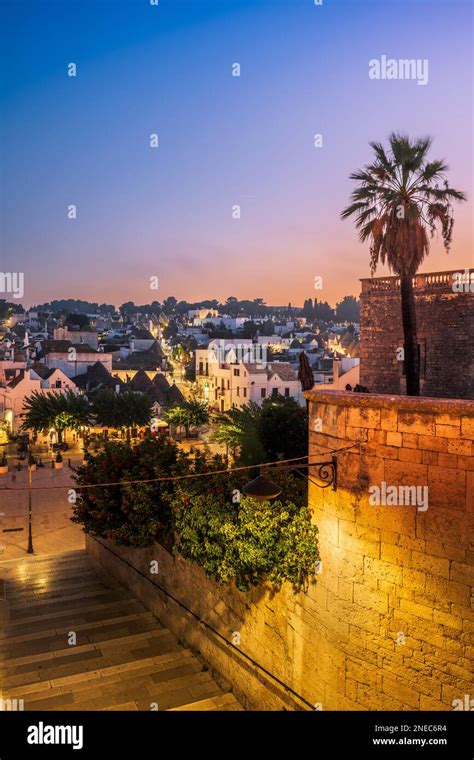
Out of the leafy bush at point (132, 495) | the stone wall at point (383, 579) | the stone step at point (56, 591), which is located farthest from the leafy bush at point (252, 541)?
the stone step at point (56, 591)

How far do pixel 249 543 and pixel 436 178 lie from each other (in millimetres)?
14840

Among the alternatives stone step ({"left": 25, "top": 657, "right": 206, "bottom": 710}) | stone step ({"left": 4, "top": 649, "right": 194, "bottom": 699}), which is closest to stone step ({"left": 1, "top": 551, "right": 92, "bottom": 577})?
stone step ({"left": 4, "top": 649, "right": 194, "bottom": 699})

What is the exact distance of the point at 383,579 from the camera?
6934 millimetres

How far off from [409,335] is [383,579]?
12.4m

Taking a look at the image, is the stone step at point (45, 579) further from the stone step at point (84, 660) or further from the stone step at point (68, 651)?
the stone step at point (84, 660)

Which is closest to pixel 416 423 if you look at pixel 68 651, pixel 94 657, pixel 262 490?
pixel 262 490

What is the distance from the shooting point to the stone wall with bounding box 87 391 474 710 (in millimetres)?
6270

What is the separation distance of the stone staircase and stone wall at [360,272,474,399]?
42.2ft

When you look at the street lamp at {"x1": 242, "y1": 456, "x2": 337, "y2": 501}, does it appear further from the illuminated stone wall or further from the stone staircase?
the stone staircase

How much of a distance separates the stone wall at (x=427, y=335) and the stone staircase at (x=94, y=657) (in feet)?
42.2

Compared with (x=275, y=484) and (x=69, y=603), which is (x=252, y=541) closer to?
(x=275, y=484)

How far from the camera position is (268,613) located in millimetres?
8977
